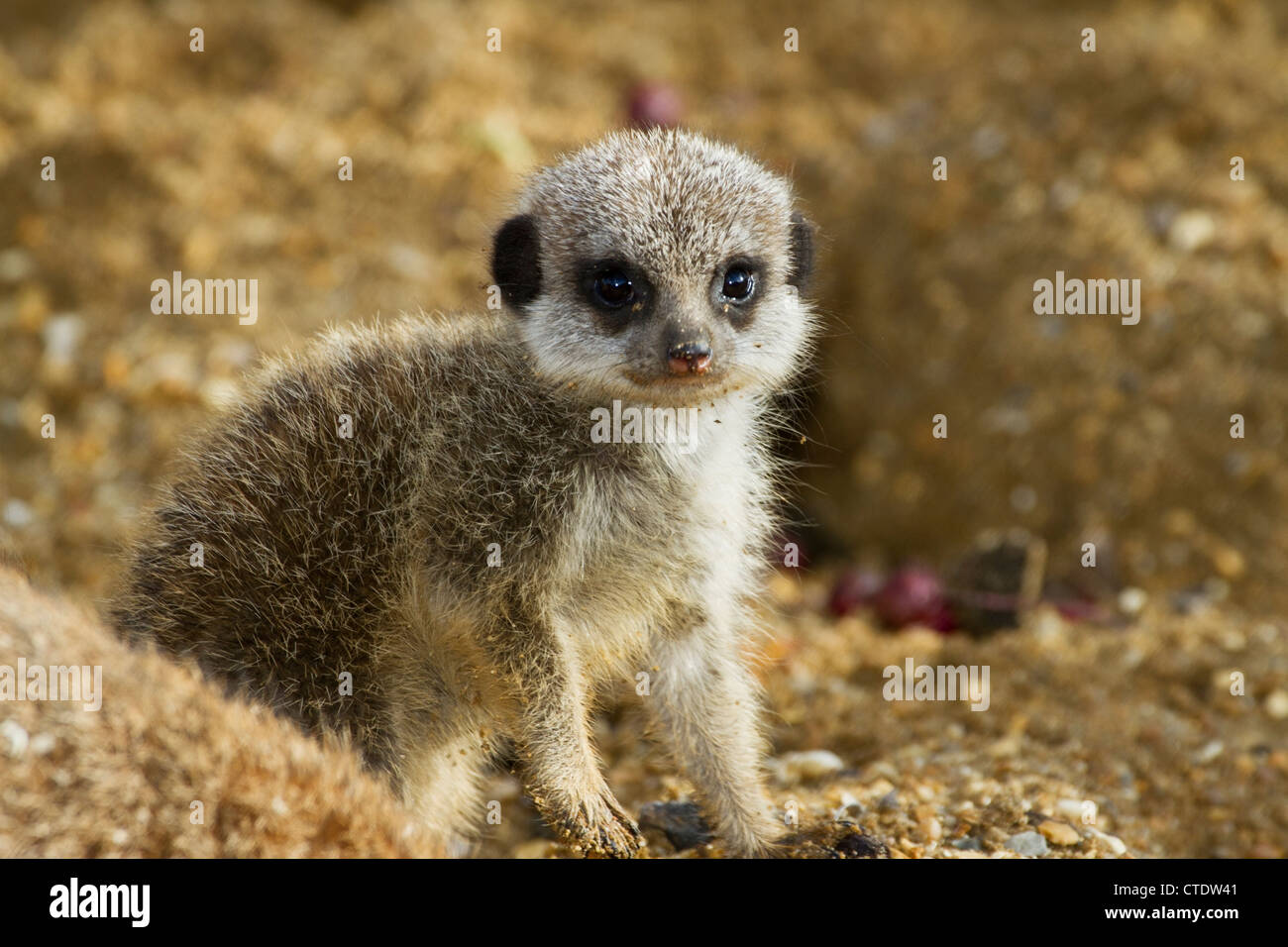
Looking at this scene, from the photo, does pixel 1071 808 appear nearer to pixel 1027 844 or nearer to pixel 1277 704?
pixel 1027 844

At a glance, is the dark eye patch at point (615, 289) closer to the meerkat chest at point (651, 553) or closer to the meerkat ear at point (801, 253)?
the meerkat chest at point (651, 553)

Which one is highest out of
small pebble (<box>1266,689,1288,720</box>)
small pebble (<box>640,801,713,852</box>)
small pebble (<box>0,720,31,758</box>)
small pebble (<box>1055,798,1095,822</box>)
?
small pebble (<box>0,720,31,758</box>)

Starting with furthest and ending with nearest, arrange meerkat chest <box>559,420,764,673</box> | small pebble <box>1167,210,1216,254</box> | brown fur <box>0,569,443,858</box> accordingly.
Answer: small pebble <box>1167,210,1216,254</box>
meerkat chest <box>559,420,764,673</box>
brown fur <box>0,569,443,858</box>

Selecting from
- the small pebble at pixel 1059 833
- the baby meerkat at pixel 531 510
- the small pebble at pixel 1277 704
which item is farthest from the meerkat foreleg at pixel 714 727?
the small pebble at pixel 1277 704

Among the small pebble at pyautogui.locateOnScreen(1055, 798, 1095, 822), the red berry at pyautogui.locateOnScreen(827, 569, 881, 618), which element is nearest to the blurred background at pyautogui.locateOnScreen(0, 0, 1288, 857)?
the red berry at pyautogui.locateOnScreen(827, 569, 881, 618)

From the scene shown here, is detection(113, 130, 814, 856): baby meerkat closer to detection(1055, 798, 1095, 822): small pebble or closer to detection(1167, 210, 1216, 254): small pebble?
detection(1055, 798, 1095, 822): small pebble

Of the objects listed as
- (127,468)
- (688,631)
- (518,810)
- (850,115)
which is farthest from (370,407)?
(850,115)
